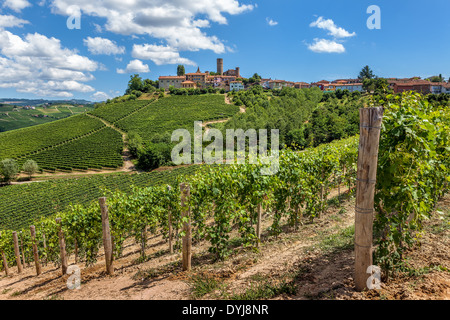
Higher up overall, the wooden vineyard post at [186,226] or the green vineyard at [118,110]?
the green vineyard at [118,110]

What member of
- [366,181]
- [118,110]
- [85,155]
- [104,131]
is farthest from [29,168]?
[366,181]

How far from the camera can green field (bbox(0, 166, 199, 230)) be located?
24328mm

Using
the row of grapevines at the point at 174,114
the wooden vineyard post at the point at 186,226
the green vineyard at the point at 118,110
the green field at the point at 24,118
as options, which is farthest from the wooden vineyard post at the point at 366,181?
the green field at the point at 24,118

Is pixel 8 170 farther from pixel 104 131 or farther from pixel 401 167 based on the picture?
pixel 401 167

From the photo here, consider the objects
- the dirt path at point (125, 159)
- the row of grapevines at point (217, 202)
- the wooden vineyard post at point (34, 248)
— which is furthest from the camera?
the dirt path at point (125, 159)

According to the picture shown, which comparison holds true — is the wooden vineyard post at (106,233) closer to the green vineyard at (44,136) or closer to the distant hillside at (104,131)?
the distant hillside at (104,131)

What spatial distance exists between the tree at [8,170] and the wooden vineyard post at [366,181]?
53759mm

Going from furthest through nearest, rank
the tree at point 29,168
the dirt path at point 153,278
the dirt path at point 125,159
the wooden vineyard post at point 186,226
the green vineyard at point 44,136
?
the green vineyard at point 44,136, the dirt path at point 125,159, the tree at point 29,168, the wooden vineyard post at point 186,226, the dirt path at point 153,278

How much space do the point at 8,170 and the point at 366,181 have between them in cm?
5392

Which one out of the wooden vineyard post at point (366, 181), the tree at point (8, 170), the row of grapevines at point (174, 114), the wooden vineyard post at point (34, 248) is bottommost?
the tree at point (8, 170)

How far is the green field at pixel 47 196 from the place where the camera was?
79.8ft

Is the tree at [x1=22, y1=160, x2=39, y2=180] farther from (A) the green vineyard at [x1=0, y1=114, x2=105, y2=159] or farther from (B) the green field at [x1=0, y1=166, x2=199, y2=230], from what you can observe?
(A) the green vineyard at [x1=0, y1=114, x2=105, y2=159]

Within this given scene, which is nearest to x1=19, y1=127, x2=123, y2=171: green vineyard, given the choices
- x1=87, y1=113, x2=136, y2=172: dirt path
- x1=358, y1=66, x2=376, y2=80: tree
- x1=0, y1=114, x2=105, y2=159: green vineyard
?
x1=87, y1=113, x2=136, y2=172: dirt path

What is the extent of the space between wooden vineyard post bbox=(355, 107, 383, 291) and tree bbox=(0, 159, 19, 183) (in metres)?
53.8
